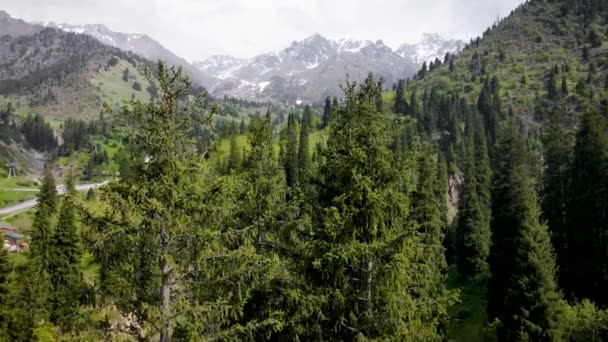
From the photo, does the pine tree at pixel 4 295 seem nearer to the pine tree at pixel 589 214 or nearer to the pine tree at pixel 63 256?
the pine tree at pixel 63 256

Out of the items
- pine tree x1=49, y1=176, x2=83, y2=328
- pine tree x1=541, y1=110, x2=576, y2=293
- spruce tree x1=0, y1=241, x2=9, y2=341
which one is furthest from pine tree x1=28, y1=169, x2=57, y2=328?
pine tree x1=541, y1=110, x2=576, y2=293

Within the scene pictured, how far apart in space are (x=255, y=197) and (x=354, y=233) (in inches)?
359

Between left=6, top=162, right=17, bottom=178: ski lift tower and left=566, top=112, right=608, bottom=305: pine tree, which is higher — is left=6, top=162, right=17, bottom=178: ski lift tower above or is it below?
below

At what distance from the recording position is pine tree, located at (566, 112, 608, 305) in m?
38.1

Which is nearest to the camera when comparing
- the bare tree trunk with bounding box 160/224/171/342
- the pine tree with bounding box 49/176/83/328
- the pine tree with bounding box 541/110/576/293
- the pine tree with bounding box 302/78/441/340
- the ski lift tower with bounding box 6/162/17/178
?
the bare tree trunk with bounding box 160/224/171/342

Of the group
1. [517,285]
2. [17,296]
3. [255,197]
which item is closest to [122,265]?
[255,197]

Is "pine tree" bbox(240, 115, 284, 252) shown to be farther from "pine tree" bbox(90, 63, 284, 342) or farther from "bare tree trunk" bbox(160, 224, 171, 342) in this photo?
"bare tree trunk" bbox(160, 224, 171, 342)

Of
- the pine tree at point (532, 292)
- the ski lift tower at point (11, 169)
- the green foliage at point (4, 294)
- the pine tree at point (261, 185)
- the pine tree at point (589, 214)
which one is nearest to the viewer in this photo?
the pine tree at point (261, 185)

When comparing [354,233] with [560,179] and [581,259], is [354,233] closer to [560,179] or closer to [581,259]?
[581,259]

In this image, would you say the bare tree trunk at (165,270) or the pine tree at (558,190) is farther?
the pine tree at (558,190)

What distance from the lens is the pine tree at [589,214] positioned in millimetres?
38125

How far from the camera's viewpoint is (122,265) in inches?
509

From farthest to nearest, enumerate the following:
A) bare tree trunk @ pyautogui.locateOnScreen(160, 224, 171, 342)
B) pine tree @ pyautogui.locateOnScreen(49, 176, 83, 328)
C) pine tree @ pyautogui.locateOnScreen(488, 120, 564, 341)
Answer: pine tree @ pyautogui.locateOnScreen(49, 176, 83, 328) < pine tree @ pyautogui.locateOnScreen(488, 120, 564, 341) < bare tree trunk @ pyautogui.locateOnScreen(160, 224, 171, 342)

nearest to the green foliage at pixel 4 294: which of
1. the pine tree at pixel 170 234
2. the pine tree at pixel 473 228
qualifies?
the pine tree at pixel 170 234
